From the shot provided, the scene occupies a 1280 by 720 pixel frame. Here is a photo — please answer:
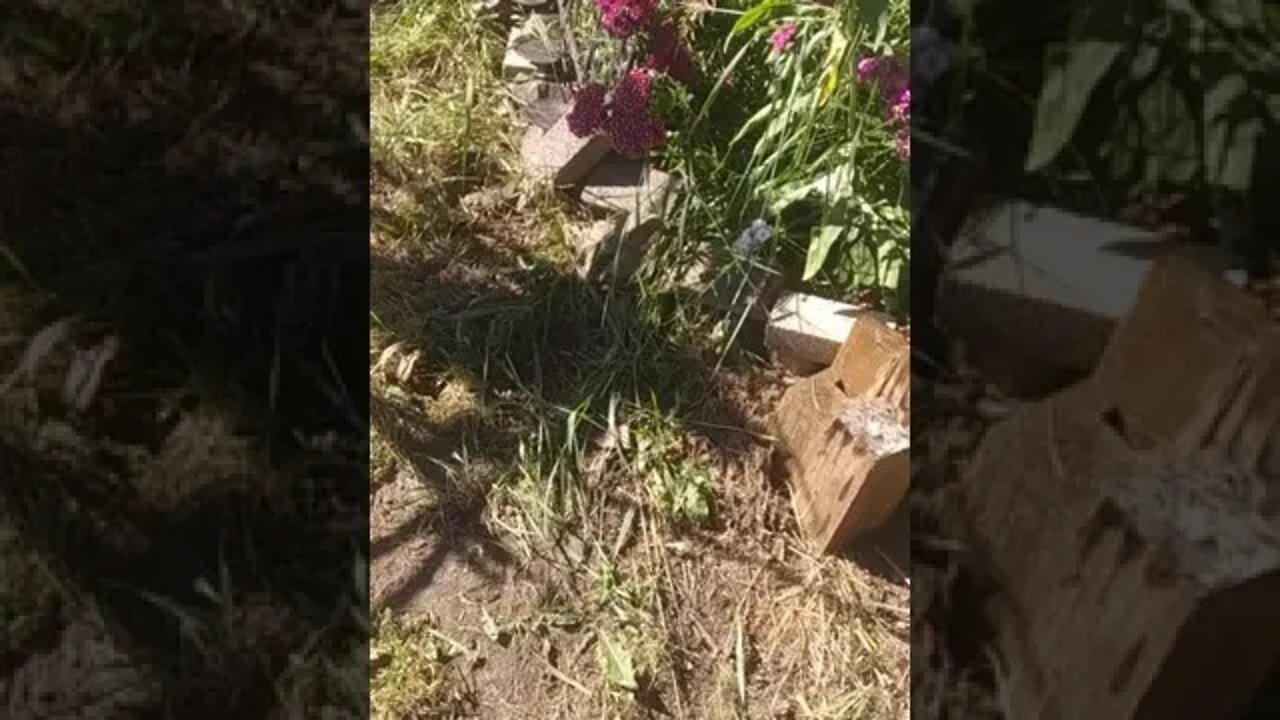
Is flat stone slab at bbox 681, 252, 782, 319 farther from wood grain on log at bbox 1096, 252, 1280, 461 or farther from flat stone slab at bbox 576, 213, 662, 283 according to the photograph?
wood grain on log at bbox 1096, 252, 1280, 461

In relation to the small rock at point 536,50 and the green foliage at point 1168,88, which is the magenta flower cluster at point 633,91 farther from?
the green foliage at point 1168,88

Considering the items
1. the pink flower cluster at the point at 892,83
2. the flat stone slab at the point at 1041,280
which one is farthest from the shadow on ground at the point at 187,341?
the pink flower cluster at the point at 892,83

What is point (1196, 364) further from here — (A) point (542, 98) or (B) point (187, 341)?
(A) point (542, 98)

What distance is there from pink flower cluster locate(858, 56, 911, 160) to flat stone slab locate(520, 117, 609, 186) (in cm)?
44

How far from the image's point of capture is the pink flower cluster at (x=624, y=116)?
2271 millimetres

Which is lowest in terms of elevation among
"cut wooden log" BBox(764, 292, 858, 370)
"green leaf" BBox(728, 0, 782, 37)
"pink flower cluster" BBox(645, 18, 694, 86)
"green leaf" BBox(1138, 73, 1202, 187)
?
"cut wooden log" BBox(764, 292, 858, 370)

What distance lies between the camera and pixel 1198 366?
1.02 metres

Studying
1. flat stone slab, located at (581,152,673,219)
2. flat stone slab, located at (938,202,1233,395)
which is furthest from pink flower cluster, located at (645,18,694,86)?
flat stone slab, located at (938,202,1233,395)

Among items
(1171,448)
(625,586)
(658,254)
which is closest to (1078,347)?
(1171,448)

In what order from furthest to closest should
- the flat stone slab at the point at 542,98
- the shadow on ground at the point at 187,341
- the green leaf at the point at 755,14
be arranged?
the flat stone slab at the point at 542,98 < the green leaf at the point at 755,14 < the shadow on ground at the point at 187,341

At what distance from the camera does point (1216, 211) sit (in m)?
1.00

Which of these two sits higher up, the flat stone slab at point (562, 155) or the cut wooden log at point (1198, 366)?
the cut wooden log at point (1198, 366)

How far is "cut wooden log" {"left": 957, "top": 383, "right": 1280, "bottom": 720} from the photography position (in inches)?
39.9

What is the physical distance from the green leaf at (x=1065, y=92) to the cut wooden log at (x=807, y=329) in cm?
114
